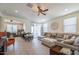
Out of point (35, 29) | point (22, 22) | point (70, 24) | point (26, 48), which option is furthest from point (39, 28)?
point (70, 24)

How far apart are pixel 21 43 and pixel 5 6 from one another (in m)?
0.99

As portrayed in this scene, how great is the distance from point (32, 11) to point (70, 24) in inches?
39.5

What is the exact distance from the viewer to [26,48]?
2.74 m

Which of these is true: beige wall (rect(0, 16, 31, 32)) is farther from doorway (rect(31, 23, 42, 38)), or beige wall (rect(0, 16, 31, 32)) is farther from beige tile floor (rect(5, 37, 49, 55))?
beige tile floor (rect(5, 37, 49, 55))

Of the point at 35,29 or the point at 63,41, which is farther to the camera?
the point at 35,29

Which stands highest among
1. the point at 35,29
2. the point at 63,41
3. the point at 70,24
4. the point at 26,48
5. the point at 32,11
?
the point at 32,11

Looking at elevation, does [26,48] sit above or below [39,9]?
below

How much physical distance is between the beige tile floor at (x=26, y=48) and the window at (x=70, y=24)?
2.31 ft

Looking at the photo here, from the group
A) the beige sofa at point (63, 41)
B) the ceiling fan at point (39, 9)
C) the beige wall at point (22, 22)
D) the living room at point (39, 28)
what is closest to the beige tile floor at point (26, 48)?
the living room at point (39, 28)

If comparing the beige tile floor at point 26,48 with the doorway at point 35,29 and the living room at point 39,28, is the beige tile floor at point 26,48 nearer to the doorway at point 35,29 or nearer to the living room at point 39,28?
the living room at point 39,28

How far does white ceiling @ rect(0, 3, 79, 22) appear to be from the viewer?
2.72 m

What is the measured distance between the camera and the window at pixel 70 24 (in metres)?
2.71

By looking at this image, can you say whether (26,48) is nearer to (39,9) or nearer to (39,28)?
(39,28)
